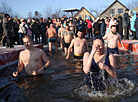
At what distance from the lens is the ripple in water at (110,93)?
3.33 meters

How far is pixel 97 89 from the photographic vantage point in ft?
11.2


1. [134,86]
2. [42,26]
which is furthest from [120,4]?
[134,86]

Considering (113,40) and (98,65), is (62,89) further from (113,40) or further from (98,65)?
(113,40)

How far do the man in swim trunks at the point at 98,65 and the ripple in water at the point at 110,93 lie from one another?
12 cm

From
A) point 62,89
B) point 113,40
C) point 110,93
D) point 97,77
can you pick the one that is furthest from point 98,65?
point 113,40

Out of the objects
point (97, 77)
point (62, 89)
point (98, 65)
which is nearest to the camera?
point (98, 65)

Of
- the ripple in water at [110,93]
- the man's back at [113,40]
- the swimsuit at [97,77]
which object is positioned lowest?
the ripple in water at [110,93]

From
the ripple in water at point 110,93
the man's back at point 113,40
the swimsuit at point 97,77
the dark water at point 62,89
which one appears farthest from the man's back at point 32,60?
the man's back at point 113,40

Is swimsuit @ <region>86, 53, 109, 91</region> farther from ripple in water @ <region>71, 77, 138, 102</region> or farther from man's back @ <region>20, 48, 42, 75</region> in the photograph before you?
man's back @ <region>20, 48, 42, 75</region>

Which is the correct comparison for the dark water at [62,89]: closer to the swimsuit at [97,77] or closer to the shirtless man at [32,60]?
the swimsuit at [97,77]

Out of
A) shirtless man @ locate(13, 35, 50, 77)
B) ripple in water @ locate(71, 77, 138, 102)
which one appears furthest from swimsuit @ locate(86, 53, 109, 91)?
shirtless man @ locate(13, 35, 50, 77)

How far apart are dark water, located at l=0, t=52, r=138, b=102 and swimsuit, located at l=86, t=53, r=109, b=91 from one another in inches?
4.9

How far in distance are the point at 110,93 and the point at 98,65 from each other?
75cm

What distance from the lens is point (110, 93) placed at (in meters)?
3.49
